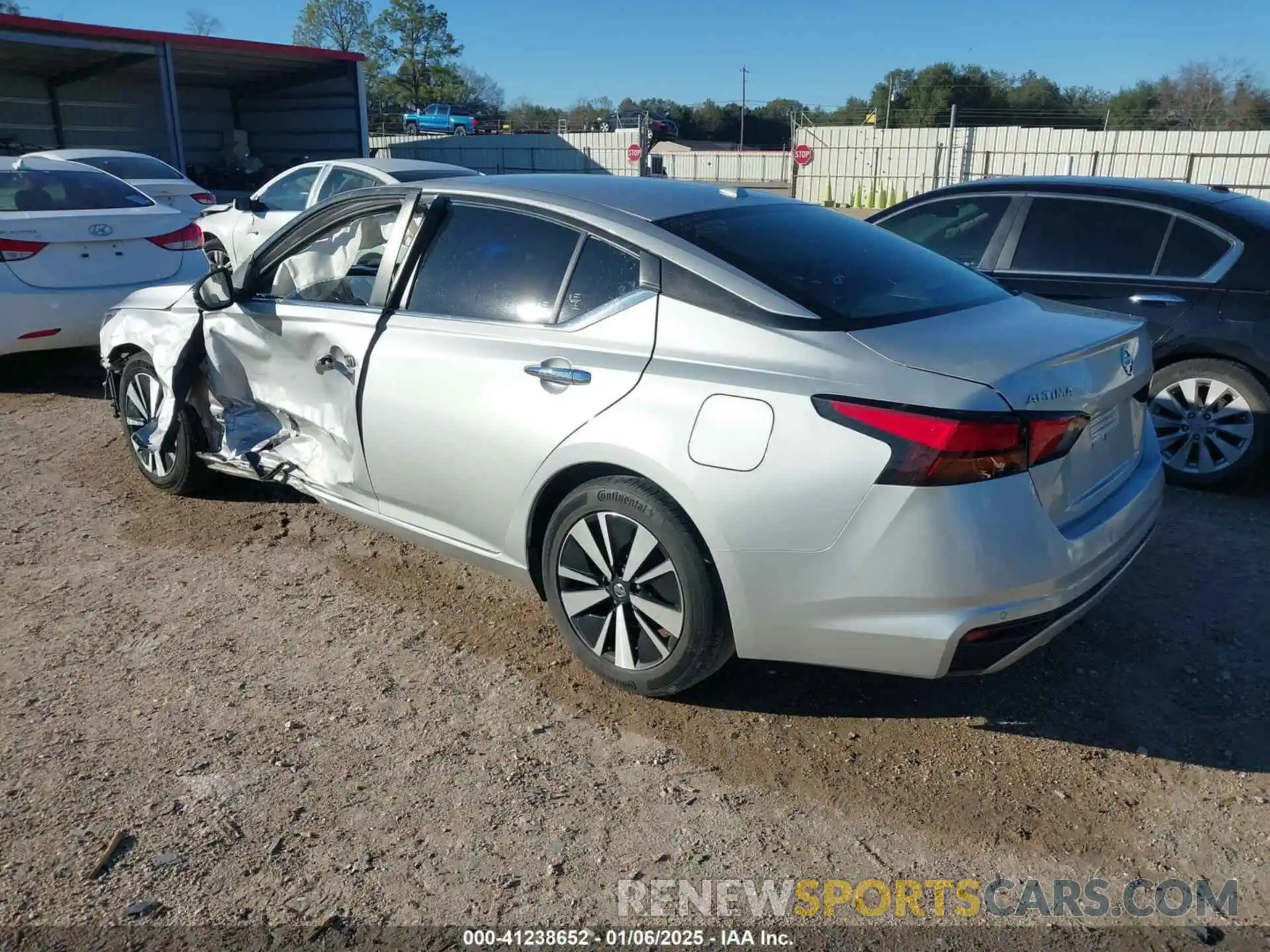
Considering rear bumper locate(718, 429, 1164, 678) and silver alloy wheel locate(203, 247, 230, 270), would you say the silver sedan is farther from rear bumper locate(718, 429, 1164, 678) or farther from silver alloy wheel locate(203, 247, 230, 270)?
silver alloy wheel locate(203, 247, 230, 270)

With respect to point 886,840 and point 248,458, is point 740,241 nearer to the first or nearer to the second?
point 886,840

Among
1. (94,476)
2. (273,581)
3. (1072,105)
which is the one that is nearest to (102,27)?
(94,476)

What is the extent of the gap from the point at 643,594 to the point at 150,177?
46.3 feet

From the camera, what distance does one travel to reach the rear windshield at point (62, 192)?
7441mm

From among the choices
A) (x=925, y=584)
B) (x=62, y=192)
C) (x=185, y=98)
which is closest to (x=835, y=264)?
(x=925, y=584)

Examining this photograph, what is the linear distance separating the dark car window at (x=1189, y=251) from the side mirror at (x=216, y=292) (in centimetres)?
485

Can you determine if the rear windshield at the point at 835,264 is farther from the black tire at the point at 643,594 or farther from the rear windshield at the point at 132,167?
the rear windshield at the point at 132,167

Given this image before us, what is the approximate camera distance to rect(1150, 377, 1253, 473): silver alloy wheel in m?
5.17

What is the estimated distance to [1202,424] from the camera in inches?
208

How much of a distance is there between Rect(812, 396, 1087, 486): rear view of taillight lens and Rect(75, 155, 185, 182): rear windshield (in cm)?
1417

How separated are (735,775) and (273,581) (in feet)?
7.66

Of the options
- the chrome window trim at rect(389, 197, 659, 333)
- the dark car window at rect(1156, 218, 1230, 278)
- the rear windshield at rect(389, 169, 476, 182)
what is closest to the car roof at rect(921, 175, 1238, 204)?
the dark car window at rect(1156, 218, 1230, 278)

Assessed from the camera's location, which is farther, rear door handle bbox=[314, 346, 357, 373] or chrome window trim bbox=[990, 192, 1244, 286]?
chrome window trim bbox=[990, 192, 1244, 286]

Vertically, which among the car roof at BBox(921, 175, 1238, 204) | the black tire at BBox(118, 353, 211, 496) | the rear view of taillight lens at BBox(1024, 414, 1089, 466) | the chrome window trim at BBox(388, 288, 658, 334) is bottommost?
the black tire at BBox(118, 353, 211, 496)
